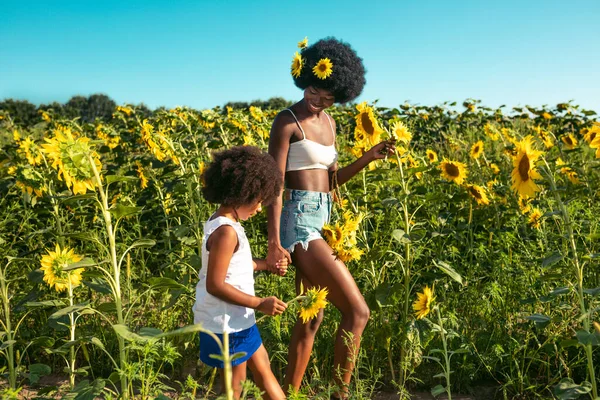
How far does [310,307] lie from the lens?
224cm

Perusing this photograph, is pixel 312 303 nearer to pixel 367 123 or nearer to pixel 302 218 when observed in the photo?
pixel 302 218

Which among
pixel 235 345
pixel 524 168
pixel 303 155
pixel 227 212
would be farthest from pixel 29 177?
pixel 524 168

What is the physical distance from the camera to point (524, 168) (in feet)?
9.01

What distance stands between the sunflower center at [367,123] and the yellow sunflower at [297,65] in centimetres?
40

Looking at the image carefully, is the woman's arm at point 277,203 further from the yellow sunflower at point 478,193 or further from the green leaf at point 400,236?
the yellow sunflower at point 478,193

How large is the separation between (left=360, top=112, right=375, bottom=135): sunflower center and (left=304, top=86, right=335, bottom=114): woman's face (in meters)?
0.31

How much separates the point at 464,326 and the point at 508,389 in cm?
38

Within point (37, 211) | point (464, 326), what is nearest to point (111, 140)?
point (37, 211)

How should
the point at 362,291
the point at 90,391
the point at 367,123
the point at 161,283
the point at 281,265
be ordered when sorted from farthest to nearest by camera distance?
the point at 362,291
the point at 367,123
the point at 281,265
the point at 161,283
the point at 90,391

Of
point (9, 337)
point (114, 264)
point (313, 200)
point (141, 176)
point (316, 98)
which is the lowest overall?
point (9, 337)

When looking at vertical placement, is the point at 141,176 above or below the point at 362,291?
above

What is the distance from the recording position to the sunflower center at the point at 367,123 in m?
3.11

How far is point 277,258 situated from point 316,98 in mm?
722

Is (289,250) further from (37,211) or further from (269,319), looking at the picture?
(37,211)
